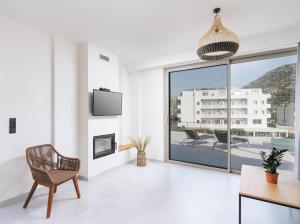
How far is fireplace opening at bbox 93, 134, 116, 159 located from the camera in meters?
3.60

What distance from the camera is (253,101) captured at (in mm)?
3611

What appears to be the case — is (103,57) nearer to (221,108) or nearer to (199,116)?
(199,116)

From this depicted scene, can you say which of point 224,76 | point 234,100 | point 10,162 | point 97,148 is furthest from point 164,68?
point 10,162

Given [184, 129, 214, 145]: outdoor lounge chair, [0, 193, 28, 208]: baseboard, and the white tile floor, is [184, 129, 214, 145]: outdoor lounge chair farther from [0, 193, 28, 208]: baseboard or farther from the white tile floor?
[0, 193, 28, 208]: baseboard

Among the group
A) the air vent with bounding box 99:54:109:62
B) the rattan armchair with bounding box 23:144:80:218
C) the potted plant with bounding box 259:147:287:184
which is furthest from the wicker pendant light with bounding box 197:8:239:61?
the rattan armchair with bounding box 23:144:80:218

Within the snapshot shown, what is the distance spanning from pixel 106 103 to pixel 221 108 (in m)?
2.54

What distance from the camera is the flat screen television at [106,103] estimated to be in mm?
3484

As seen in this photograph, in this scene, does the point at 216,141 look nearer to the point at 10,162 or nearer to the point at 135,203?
the point at 135,203

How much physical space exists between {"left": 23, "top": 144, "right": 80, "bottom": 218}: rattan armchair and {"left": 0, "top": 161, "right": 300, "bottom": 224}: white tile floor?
0.84ft

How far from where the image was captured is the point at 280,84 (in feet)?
10.9

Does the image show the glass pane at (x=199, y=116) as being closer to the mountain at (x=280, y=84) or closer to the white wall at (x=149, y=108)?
the white wall at (x=149, y=108)

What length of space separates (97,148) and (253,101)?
11.1 ft

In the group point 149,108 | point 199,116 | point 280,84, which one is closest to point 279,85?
point 280,84

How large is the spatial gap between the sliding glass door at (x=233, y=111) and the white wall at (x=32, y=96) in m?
2.47
